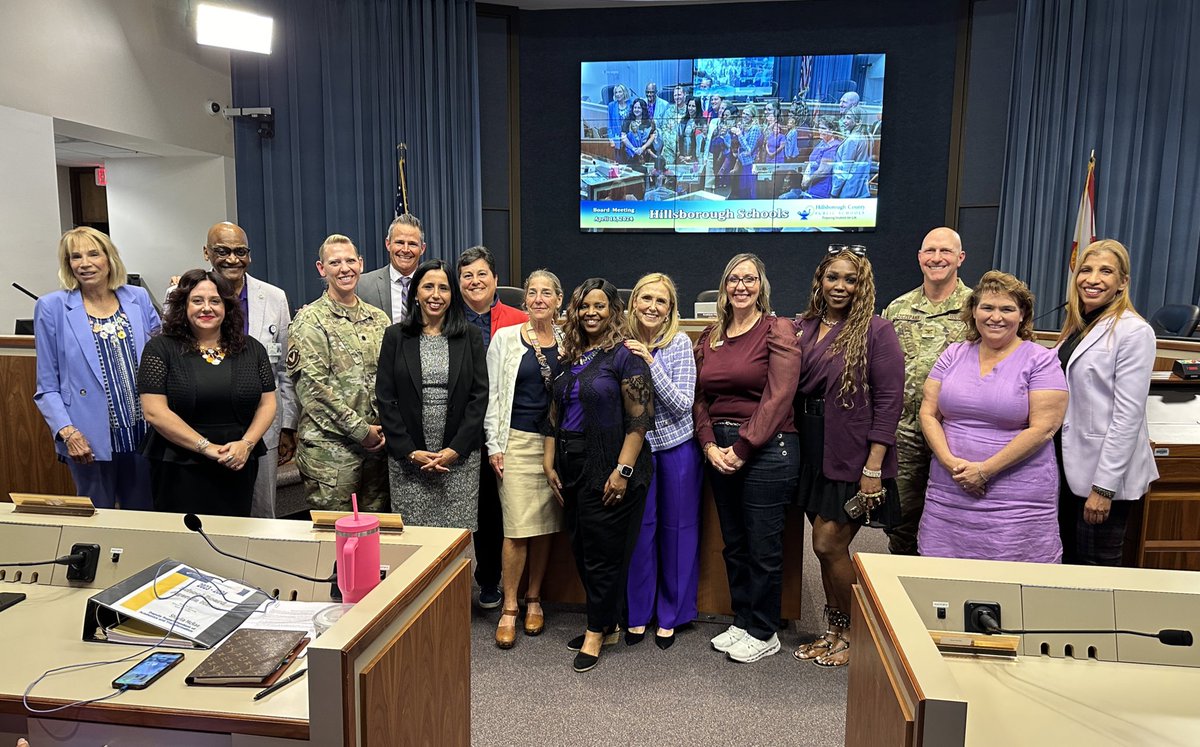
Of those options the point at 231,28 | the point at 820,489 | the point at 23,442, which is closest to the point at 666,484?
the point at 820,489

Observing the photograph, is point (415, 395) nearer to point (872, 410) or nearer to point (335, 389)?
point (335, 389)

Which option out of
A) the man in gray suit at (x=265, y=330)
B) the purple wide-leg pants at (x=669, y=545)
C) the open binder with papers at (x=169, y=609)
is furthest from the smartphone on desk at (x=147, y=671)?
the purple wide-leg pants at (x=669, y=545)

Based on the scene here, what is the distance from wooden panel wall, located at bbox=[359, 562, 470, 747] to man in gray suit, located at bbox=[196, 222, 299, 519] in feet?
5.25

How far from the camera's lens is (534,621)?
9.37ft

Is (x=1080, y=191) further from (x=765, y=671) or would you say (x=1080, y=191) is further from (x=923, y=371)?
(x=765, y=671)

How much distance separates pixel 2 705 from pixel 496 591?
2003 mm

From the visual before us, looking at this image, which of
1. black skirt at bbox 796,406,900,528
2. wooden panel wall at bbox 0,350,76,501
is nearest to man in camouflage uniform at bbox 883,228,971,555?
black skirt at bbox 796,406,900,528

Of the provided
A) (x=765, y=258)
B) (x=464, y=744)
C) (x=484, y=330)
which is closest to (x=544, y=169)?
(x=765, y=258)

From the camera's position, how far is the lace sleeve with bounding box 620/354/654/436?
2520mm

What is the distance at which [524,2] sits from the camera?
6.34 metres

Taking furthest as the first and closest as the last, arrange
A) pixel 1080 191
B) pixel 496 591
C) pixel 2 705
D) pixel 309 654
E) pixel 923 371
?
1. pixel 1080 191
2. pixel 496 591
3. pixel 923 371
4. pixel 2 705
5. pixel 309 654

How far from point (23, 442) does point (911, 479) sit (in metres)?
4.00

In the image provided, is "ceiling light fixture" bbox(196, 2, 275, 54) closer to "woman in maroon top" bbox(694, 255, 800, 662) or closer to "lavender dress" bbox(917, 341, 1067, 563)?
"woman in maroon top" bbox(694, 255, 800, 662)

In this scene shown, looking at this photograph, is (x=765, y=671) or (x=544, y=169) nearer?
(x=765, y=671)
